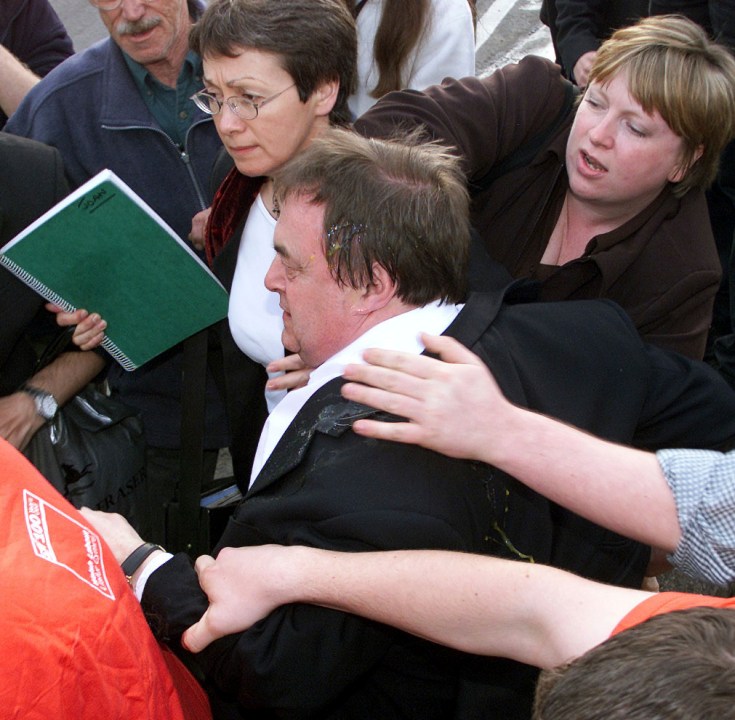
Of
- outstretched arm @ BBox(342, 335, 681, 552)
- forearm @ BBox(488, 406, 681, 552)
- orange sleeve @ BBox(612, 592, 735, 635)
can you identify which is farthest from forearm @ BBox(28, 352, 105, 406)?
orange sleeve @ BBox(612, 592, 735, 635)

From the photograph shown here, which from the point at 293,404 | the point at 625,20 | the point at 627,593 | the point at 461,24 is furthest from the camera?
the point at 625,20

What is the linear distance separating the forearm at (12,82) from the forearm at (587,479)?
6.63 ft

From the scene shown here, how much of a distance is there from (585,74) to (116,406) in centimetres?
192

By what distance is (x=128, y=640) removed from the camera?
1254 millimetres

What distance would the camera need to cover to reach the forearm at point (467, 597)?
1.22 metres

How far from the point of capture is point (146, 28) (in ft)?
8.09

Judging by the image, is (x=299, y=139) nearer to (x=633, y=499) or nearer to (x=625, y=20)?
(x=633, y=499)

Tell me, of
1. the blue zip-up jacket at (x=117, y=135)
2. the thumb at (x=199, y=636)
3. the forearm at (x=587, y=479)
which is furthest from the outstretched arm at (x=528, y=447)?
the blue zip-up jacket at (x=117, y=135)

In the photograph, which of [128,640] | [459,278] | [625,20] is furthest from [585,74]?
[128,640]

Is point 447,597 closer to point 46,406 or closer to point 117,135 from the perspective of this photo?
point 46,406

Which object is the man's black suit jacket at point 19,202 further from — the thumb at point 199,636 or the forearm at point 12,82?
the thumb at point 199,636

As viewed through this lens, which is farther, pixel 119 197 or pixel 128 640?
pixel 119 197

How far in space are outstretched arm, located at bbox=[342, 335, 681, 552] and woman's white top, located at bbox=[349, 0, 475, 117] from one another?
1550 millimetres

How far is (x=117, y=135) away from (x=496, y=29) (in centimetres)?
497
